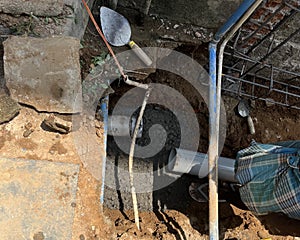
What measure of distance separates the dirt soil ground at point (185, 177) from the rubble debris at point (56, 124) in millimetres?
29

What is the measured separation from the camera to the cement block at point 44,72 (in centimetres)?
209

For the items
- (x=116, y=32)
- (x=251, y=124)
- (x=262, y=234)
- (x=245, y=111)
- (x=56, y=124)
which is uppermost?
(x=116, y=32)

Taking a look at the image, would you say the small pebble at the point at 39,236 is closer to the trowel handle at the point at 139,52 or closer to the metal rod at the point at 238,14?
the trowel handle at the point at 139,52

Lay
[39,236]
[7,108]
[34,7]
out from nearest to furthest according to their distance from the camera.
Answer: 1. [39,236]
2. [7,108]
3. [34,7]

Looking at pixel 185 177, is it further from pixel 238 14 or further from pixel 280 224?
pixel 238 14

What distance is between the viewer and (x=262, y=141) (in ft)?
11.1

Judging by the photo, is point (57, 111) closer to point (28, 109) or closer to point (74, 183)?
point (28, 109)

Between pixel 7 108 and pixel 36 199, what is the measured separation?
534 mm

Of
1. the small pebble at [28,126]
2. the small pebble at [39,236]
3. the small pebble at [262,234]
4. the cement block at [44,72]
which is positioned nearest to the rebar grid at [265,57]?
the small pebble at [262,234]

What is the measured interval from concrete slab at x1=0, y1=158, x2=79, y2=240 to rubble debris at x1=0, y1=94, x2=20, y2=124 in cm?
24

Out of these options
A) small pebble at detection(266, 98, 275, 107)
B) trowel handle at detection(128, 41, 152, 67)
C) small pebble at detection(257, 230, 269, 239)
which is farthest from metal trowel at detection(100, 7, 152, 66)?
small pebble at detection(257, 230, 269, 239)

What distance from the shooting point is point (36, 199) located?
1963 mm

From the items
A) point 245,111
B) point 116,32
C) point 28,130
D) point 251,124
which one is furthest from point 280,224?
point 28,130

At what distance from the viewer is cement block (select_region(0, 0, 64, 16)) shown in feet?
7.20
